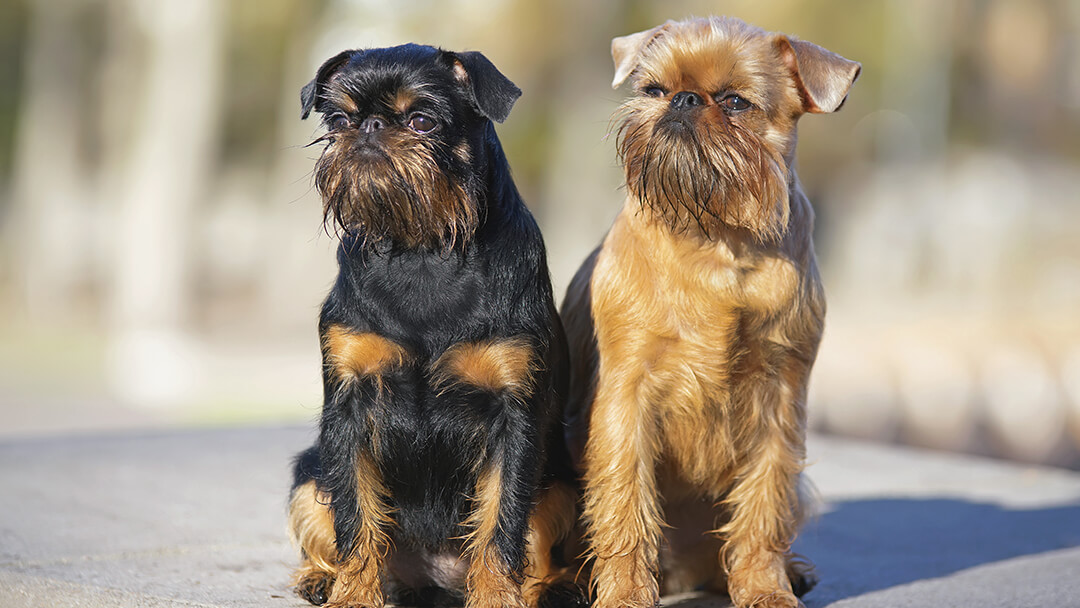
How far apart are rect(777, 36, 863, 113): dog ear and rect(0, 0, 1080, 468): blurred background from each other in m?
7.14

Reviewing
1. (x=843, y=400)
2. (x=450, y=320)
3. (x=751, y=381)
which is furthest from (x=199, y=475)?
(x=843, y=400)

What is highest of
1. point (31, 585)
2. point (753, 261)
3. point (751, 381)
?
point (753, 261)

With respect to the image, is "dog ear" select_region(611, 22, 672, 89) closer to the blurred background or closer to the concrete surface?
the concrete surface

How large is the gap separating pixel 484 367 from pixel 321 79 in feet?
3.80

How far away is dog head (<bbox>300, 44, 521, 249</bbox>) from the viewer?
3428 millimetres

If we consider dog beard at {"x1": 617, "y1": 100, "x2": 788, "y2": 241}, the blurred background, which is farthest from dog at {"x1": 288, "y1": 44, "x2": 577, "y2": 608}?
the blurred background

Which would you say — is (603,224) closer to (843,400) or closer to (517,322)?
(843,400)

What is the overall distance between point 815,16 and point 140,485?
29627 millimetres

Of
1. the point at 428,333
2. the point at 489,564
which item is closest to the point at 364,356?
the point at 428,333

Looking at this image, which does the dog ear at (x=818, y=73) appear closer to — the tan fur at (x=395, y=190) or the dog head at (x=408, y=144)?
the dog head at (x=408, y=144)

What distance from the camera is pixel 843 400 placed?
11.7m

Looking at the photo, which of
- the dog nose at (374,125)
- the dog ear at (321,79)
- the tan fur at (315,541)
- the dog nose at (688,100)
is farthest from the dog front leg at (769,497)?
the dog ear at (321,79)

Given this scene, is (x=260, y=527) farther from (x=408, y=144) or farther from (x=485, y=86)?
(x=485, y=86)

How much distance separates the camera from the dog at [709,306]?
3641 mm
